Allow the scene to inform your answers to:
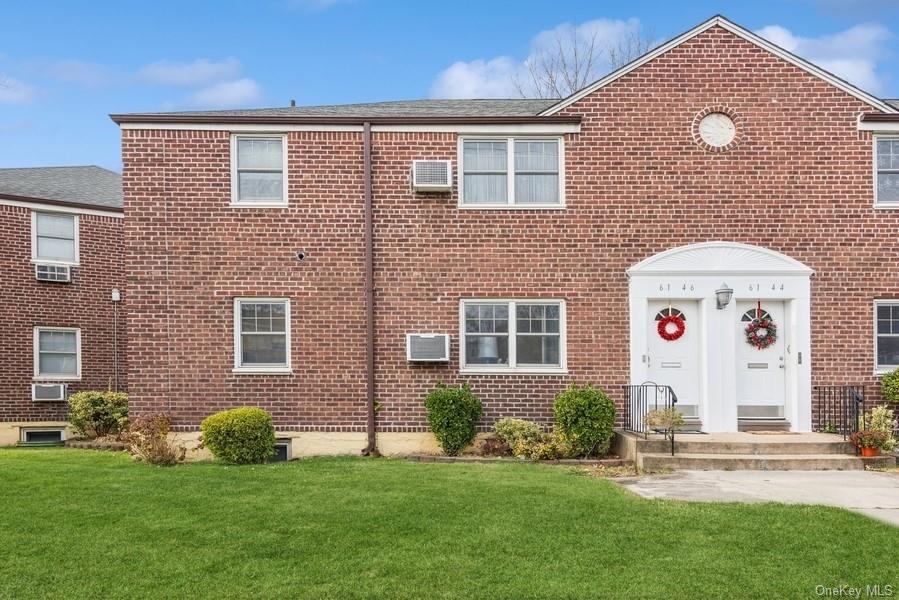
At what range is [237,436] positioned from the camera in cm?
1036

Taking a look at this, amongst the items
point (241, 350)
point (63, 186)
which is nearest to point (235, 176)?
point (241, 350)

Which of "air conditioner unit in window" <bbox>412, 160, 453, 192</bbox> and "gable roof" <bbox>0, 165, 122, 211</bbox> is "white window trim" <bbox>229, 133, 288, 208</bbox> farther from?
"gable roof" <bbox>0, 165, 122, 211</bbox>

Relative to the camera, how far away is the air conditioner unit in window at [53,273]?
53.3ft

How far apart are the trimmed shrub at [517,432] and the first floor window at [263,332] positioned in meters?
3.68

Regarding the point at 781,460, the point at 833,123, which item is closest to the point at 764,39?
the point at 833,123

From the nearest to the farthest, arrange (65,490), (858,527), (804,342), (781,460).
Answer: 1. (858,527)
2. (65,490)
3. (781,460)
4. (804,342)

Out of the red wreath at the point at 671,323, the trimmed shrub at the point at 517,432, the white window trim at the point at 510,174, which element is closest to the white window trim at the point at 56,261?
the white window trim at the point at 510,174

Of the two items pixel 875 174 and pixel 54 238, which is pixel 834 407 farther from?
pixel 54 238

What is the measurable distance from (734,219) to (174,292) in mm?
9227

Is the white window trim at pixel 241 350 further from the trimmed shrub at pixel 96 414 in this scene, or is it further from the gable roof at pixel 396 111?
the trimmed shrub at pixel 96 414

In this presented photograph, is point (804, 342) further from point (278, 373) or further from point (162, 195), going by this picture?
point (162, 195)

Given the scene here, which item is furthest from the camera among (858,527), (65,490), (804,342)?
(804,342)

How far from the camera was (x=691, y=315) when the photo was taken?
1170 centimetres

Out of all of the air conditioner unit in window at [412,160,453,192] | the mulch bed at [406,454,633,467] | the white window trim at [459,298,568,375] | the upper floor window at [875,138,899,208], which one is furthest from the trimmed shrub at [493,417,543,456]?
the upper floor window at [875,138,899,208]
